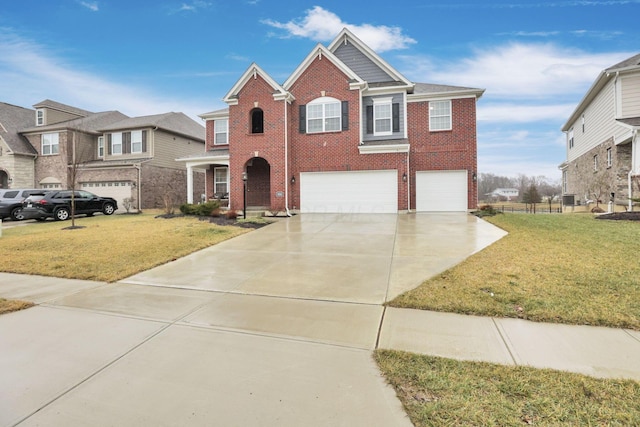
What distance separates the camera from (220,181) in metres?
20.7

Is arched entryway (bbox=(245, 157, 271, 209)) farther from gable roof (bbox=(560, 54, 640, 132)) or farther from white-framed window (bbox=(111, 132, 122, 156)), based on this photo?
gable roof (bbox=(560, 54, 640, 132))

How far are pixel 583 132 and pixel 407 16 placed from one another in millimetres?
15426

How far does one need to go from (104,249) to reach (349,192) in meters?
10.8

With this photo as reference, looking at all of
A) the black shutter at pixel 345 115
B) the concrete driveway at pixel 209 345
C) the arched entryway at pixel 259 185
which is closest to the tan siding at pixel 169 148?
Result: the arched entryway at pixel 259 185

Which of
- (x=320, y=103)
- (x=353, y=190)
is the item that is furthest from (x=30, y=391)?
(x=320, y=103)

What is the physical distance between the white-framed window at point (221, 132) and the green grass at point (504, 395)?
62.8 feet

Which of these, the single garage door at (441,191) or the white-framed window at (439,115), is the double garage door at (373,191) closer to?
the single garage door at (441,191)

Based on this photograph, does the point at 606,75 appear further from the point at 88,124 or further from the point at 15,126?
the point at 15,126

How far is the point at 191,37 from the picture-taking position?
1795cm

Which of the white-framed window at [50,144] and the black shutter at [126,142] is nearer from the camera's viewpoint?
the black shutter at [126,142]

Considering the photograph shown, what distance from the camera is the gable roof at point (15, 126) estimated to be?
24.5m

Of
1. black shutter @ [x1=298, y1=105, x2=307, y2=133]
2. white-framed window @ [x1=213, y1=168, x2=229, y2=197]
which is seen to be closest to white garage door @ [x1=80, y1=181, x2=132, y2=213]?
white-framed window @ [x1=213, y1=168, x2=229, y2=197]

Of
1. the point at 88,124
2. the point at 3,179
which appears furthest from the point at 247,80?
the point at 3,179

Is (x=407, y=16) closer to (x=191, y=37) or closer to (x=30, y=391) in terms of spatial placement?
(x=191, y=37)
